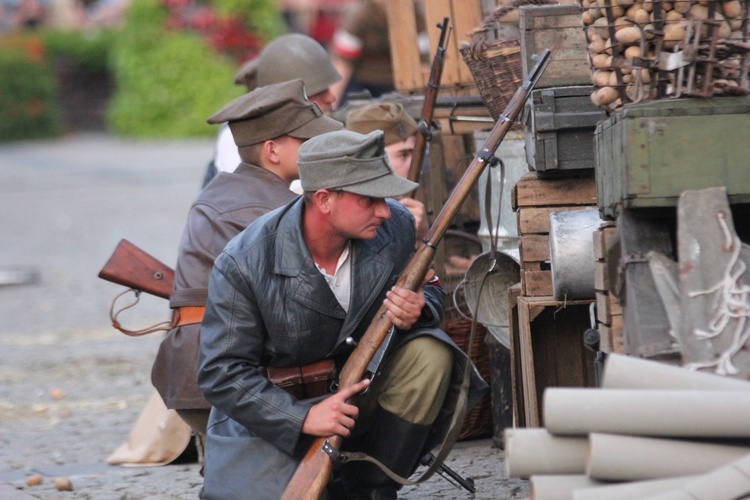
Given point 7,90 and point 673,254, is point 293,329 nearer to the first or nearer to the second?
point 673,254

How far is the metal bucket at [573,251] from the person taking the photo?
3.90 metres

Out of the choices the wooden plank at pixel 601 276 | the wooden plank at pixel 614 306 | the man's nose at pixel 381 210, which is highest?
the man's nose at pixel 381 210

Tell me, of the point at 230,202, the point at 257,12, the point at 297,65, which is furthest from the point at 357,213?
the point at 257,12

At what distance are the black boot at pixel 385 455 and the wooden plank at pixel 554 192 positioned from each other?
2.93 feet

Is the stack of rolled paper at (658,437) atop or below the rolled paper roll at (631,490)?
atop

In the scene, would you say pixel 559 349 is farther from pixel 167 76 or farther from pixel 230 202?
pixel 167 76

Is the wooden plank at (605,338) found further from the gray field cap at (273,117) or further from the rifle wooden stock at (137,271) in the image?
the rifle wooden stock at (137,271)

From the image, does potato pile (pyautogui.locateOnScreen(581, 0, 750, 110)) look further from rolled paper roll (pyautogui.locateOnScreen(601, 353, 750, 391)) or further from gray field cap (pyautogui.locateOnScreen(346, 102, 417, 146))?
gray field cap (pyautogui.locateOnScreen(346, 102, 417, 146))

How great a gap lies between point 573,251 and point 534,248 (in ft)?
1.31

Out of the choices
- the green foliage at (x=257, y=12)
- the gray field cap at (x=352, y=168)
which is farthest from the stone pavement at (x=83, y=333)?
the green foliage at (x=257, y=12)

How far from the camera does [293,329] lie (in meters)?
3.82

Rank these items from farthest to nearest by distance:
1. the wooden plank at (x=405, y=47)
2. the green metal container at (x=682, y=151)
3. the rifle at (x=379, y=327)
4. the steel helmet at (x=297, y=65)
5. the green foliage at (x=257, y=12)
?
1. the green foliage at (x=257, y=12)
2. the wooden plank at (x=405, y=47)
3. the steel helmet at (x=297, y=65)
4. the rifle at (x=379, y=327)
5. the green metal container at (x=682, y=151)

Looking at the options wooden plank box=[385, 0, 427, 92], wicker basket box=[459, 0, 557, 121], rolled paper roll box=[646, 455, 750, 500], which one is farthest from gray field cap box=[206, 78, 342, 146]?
rolled paper roll box=[646, 455, 750, 500]

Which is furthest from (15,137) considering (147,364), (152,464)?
(152,464)
